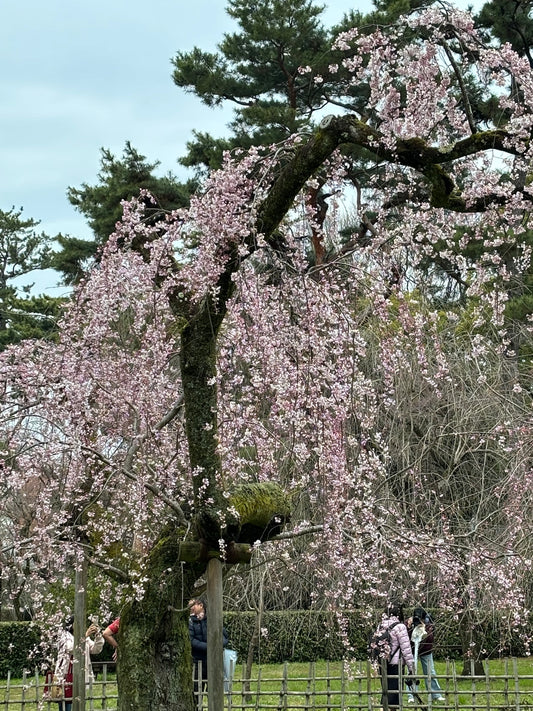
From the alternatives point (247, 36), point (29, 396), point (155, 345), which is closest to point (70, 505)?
point (29, 396)

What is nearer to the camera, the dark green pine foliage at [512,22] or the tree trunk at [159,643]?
the tree trunk at [159,643]

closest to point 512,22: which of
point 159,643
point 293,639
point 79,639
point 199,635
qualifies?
point 293,639

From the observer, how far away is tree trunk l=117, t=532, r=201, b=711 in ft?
14.9

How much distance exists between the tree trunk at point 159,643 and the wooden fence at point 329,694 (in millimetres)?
1184

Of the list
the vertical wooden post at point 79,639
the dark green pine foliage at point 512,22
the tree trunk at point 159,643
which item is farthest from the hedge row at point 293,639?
the dark green pine foliage at point 512,22

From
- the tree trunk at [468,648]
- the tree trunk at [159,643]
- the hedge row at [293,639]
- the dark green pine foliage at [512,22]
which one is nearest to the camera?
the tree trunk at [159,643]

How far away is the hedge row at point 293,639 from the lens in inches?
432

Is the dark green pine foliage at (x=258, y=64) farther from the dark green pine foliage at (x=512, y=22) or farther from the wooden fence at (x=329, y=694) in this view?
the wooden fence at (x=329, y=694)

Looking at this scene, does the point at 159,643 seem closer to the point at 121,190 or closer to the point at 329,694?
the point at 329,694

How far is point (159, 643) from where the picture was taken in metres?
4.67

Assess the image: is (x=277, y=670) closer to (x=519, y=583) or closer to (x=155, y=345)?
(x=519, y=583)

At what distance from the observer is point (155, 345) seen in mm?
5961

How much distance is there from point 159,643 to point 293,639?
7.69 m

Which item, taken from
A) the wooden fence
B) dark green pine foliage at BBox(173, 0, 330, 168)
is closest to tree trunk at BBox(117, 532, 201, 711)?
the wooden fence
